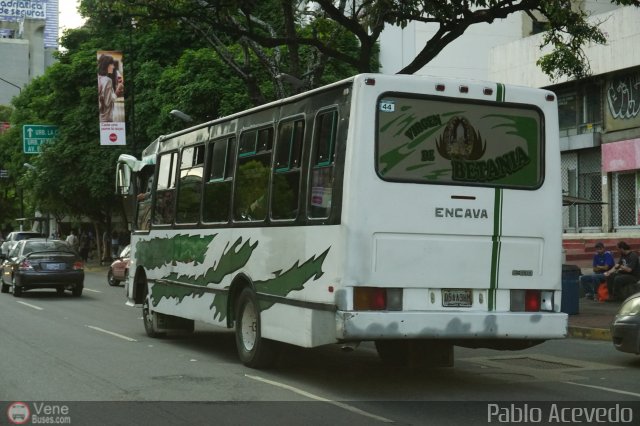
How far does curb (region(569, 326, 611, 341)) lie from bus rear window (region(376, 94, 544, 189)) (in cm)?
641

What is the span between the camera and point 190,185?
1403 centimetres

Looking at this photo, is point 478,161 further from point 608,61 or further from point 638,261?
point 608,61

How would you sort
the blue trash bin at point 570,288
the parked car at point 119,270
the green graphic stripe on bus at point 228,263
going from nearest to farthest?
1. the green graphic stripe on bus at point 228,263
2. the blue trash bin at point 570,288
3. the parked car at point 119,270

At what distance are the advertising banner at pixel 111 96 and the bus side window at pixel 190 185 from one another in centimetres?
1952

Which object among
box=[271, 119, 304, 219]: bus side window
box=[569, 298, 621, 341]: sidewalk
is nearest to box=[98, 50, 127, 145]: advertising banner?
box=[569, 298, 621, 341]: sidewalk

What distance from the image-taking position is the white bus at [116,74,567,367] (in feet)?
31.5

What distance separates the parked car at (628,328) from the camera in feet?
39.5

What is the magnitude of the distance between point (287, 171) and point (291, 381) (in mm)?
2361

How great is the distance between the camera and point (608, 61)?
100ft

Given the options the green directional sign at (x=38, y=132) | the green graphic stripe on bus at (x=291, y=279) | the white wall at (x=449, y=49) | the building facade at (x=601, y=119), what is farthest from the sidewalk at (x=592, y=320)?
the green directional sign at (x=38, y=132)

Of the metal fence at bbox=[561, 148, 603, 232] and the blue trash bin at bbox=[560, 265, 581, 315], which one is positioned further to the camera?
the metal fence at bbox=[561, 148, 603, 232]

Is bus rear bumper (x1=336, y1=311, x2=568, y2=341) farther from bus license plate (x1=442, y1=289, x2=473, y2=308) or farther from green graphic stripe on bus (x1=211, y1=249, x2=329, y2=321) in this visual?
green graphic stripe on bus (x1=211, y1=249, x2=329, y2=321)

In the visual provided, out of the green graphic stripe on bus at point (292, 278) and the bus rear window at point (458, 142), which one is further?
the green graphic stripe on bus at point (292, 278)

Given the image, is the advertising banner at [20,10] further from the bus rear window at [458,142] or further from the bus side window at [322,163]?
the bus rear window at [458,142]
